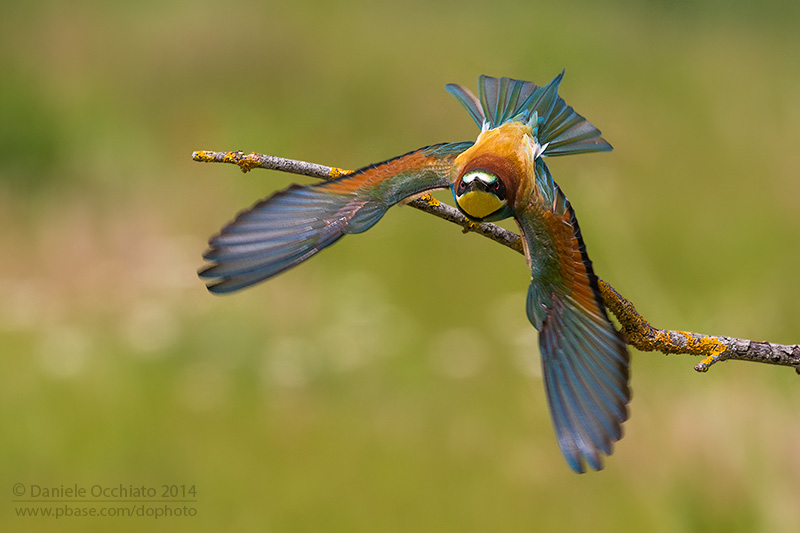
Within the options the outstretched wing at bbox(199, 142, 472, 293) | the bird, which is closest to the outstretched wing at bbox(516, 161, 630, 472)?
the bird

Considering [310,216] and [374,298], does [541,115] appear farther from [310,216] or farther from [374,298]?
[374,298]

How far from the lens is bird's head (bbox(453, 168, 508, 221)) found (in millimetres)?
1023

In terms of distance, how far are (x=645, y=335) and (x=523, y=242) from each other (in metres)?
0.15

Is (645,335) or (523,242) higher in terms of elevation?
(523,242)

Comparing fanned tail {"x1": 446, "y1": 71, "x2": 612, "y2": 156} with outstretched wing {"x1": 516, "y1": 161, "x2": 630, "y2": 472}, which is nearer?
outstretched wing {"x1": 516, "y1": 161, "x2": 630, "y2": 472}

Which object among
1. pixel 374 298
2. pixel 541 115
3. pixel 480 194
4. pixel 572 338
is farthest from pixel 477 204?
pixel 374 298

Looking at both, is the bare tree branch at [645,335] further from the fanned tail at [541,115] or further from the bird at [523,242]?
the fanned tail at [541,115]

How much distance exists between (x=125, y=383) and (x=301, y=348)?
1.97 feet

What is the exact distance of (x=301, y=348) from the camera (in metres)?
3.59

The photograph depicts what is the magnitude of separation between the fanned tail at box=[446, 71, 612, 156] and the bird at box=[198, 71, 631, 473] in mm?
102

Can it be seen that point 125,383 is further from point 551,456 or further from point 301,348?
point 551,456

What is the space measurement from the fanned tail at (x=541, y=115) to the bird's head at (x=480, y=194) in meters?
0.23

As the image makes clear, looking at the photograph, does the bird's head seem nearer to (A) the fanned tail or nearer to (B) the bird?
(B) the bird

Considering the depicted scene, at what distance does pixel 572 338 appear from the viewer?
1.01 meters
